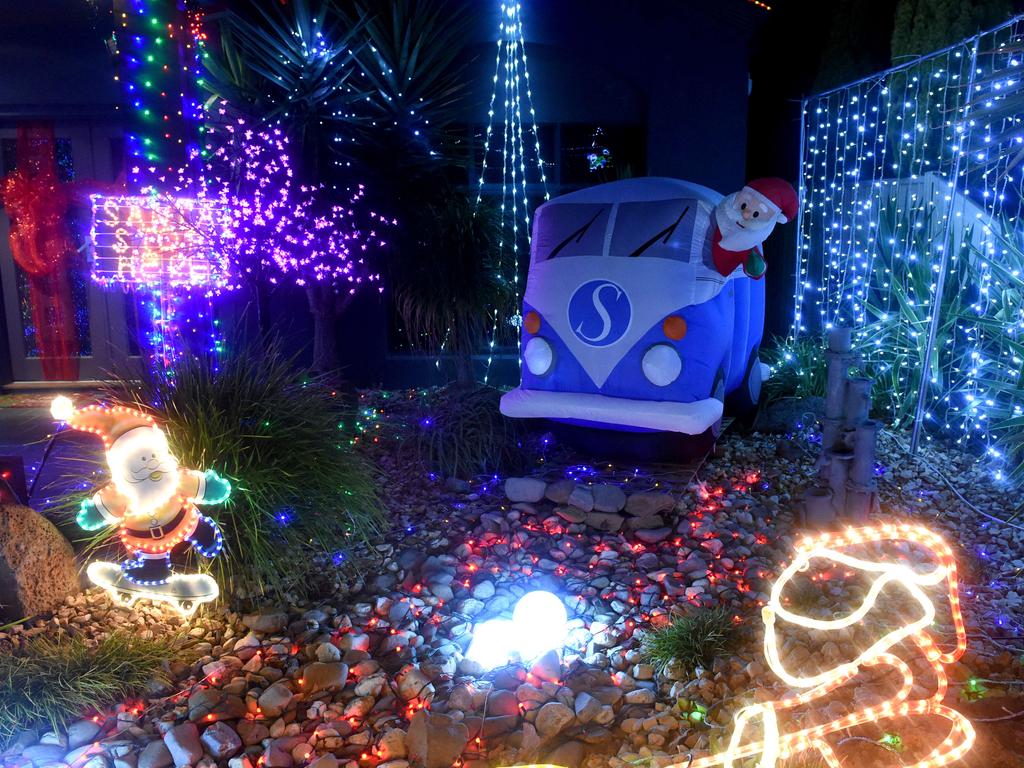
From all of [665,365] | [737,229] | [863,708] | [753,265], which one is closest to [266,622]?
[863,708]

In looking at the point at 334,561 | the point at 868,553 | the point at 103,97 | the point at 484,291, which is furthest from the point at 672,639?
the point at 103,97

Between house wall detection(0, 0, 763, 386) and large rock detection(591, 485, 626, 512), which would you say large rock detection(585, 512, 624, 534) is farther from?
house wall detection(0, 0, 763, 386)

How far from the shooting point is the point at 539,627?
309 cm

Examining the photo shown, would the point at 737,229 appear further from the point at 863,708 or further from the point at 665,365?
the point at 863,708

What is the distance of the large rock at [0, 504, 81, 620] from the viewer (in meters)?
3.16

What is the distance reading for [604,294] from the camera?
465 cm

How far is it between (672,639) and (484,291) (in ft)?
12.1

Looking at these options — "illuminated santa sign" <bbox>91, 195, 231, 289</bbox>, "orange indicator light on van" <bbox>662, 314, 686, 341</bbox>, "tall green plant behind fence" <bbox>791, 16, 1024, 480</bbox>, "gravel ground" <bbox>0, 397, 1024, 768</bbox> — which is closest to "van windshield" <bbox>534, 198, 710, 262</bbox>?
"orange indicator light on van" <bbox>662, 314, 686, 341</bbox>

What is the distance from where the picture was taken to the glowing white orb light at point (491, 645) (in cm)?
303

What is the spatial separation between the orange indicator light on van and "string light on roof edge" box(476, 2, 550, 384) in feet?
8.52

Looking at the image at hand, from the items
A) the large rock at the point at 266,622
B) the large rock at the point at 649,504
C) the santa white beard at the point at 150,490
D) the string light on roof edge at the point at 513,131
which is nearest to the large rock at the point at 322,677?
the large rock at the point at 266,622

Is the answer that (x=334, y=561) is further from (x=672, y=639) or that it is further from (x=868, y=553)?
(x=868, y=553)

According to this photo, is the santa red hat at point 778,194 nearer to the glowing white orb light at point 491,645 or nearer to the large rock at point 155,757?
the glowing white orb light at point 491,645

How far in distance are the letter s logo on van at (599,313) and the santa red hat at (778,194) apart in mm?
974
